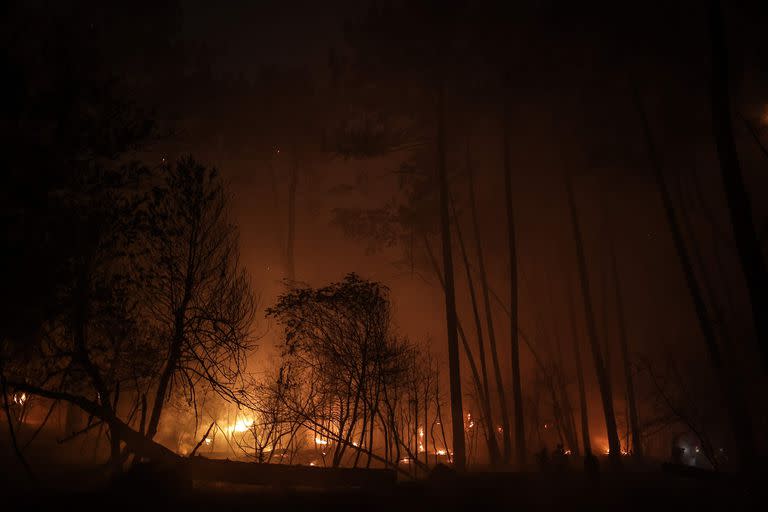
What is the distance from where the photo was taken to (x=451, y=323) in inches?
651

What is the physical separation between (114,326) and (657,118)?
75.9 ft

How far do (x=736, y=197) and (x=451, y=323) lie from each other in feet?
31.7

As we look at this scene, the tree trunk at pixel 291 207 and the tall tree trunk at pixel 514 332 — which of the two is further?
the tree trunk at pixel 291 207

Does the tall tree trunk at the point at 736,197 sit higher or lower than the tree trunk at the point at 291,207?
lower

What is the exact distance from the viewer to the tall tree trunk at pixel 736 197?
814 cm

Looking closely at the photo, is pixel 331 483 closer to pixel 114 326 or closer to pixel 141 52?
pixel 114 326

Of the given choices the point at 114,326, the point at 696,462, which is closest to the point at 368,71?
the point at 114,326

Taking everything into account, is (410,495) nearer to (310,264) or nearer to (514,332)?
(514,332)

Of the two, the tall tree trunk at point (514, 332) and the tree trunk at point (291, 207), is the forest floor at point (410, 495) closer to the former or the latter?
the tall tree trunk at point (514, 332)

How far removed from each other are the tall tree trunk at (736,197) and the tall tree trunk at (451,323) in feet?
28.8

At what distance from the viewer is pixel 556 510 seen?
9.02 meters

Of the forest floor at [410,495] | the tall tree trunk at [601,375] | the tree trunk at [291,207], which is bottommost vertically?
the forest floor at [410,495]

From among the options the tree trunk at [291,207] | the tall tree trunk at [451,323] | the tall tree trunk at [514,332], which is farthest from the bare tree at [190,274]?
the tree trunk at [291,207]

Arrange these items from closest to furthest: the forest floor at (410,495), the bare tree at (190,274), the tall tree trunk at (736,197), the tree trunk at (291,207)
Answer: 1. the forest floor at (410,495)
2. the tall tree trunk at (736,197)
3. the bare tree at (190,274)
4. the tree trunk at (291,207)
